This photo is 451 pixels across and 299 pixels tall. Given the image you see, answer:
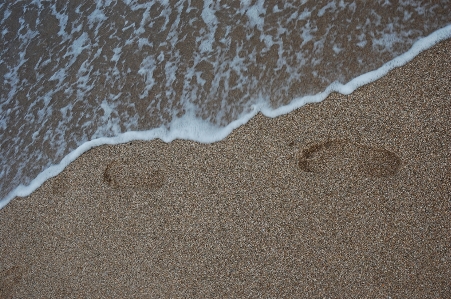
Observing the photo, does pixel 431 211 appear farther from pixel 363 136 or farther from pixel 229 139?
pixel 229 139

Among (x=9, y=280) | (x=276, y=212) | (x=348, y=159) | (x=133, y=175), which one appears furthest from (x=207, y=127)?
(x=9, y=280)

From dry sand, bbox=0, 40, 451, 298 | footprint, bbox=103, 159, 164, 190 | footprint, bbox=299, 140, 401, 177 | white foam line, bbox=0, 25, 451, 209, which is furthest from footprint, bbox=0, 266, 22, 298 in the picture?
footprint, bbox=299, 140, 401, 177

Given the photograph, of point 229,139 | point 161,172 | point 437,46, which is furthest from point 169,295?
point 437,46

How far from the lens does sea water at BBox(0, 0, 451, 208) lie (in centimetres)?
244

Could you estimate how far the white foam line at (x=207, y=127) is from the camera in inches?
91.2

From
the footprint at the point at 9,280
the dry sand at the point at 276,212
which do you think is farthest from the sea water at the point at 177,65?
the footprint at the point at 9,280

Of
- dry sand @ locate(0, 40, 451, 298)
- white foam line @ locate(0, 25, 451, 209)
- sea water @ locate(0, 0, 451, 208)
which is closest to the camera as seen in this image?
dry sand @ locate(0, 40, 451, 298)

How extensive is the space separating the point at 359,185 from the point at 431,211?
33 cm

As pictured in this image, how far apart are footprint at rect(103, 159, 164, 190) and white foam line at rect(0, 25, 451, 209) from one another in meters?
0.17

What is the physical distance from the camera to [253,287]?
219cm

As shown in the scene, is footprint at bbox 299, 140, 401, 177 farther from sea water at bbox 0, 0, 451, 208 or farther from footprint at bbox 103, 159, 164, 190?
footprint at bbox 103, 159, 164, 190

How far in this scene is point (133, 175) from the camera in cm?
252

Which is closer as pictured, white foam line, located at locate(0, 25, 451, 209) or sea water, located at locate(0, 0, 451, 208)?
white foam line, located at locate(0, 25, 451, 209)

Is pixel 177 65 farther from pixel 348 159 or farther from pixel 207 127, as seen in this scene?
pixel 348 159
